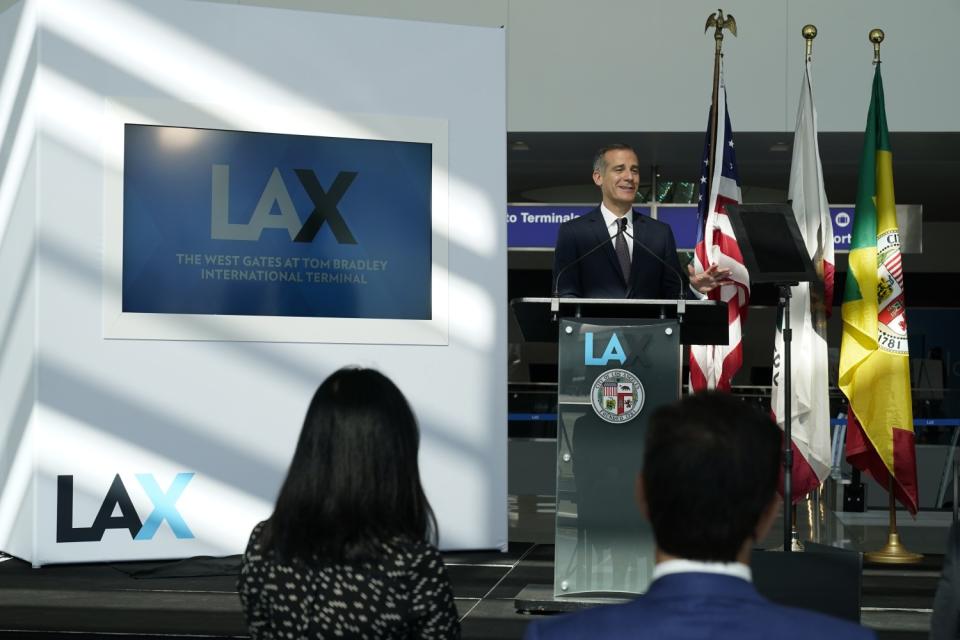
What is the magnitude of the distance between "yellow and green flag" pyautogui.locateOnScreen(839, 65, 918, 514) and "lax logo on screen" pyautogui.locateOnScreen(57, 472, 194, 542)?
11.2ft

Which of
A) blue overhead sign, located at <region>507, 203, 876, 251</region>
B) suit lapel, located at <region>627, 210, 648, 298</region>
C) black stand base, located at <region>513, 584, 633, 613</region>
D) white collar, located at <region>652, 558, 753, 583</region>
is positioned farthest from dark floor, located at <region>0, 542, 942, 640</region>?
blue overhead sign, located at <region>507, 203, 876, 251</region>

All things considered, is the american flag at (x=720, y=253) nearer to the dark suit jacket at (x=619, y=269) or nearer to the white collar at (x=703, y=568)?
the dark suit jacket at (x=619, y=269)

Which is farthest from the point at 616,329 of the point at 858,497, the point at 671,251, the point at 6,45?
the point at 858,497

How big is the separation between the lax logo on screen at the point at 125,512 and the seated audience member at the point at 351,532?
386 cm

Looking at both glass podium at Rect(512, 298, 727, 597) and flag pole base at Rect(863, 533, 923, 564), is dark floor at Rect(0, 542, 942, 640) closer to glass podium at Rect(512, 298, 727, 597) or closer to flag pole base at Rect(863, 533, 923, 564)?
flag pole base at Rect(863, 533, 923, 564)

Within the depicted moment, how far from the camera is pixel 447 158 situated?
5.96 meters

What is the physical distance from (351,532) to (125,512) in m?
3.98

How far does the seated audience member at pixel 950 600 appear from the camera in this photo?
1.86 metres

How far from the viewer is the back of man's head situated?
127cm

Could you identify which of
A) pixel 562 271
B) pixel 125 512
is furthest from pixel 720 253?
pixel 125 512

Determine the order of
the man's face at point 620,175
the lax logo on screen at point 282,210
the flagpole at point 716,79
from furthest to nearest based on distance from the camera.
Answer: the flagpole at point 716,79
the lax logo on screen at point 282,210
the man's face at point 620,175

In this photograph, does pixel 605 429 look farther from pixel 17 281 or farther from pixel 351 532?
pixel 17 281

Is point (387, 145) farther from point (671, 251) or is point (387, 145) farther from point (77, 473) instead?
point (77, 473)

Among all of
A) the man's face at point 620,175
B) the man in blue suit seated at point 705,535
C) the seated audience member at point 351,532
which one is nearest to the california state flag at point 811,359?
the man's face at point 620,175
